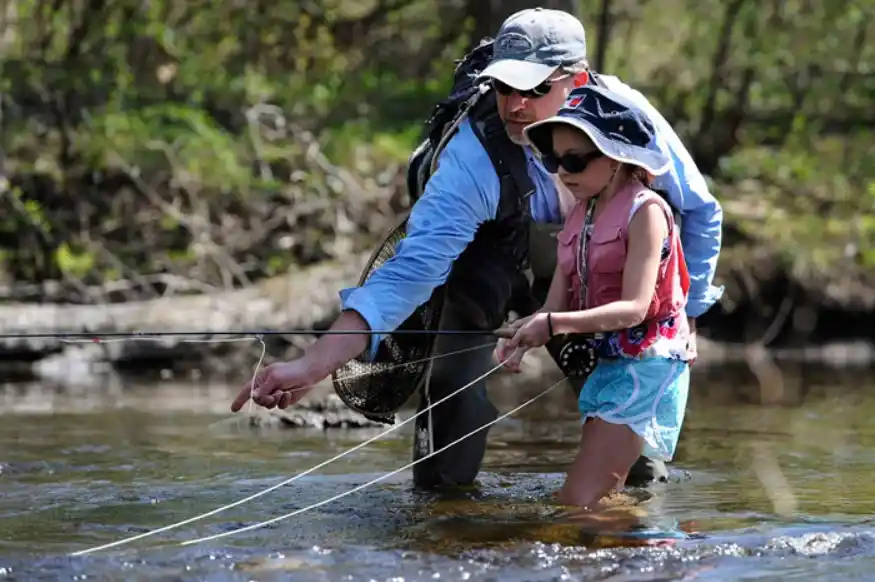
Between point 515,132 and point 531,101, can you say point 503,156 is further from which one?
point 531,101

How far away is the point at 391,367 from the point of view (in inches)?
213

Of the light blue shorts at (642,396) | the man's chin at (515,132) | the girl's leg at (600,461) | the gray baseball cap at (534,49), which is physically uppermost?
the gray baseball cap at (534,49)

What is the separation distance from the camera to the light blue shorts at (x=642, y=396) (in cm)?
468

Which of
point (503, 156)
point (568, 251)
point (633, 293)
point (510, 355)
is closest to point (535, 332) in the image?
point (510, 355)

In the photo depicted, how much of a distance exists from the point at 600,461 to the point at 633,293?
583 mm

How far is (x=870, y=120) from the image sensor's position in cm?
1418

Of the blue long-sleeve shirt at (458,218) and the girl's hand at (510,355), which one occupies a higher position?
the blue long-sleeve shirt at (458,218)

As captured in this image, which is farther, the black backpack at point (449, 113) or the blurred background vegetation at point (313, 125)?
the blurred background vegetation at point (313, 125)

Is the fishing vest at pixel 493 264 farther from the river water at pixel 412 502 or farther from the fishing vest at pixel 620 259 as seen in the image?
the river water at pixel 412 502

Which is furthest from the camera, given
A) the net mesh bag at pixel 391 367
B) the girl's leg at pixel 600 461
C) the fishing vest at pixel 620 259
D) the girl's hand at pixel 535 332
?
the net mesh bag at pixel 391 367

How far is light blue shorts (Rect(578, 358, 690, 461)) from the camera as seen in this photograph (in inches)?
184

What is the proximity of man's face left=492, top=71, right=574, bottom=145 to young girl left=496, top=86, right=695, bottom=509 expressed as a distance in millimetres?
220

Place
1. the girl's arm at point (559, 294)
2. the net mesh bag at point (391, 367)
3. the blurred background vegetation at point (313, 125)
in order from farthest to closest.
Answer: the blurred background vegetation at point (313, 125)
the net mesh bag at point (391, 367)
the girl's arm at point (559, 294)

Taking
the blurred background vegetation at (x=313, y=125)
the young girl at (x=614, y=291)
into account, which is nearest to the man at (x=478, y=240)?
the young girl at (x=614, y=291)
